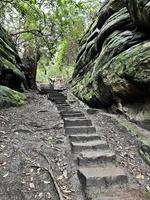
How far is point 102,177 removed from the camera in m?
4.56

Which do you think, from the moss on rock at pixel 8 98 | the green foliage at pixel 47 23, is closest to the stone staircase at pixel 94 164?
the moss on rock at pixel 8 98

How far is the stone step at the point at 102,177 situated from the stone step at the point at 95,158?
280 mm

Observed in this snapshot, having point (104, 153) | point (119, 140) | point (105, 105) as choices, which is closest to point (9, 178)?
point (104, 153)

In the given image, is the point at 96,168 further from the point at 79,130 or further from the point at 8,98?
the point at 8,98

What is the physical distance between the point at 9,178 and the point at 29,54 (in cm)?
1206

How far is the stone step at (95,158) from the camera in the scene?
5211 mm

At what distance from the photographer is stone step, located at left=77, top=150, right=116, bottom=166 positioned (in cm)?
521

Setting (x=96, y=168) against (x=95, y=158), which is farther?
(x=95, y=158)

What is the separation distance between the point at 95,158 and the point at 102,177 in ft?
2.35

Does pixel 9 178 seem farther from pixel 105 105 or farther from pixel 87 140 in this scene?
pixel 105 105

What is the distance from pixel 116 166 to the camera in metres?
5.16

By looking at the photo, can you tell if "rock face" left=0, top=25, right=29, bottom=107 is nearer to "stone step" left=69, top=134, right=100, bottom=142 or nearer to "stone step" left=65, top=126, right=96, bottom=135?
"stone step" left=65, top=126, right=96, bottom=135

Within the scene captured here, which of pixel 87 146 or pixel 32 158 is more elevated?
pixel 87 146

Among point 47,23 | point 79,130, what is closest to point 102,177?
point 79,130
